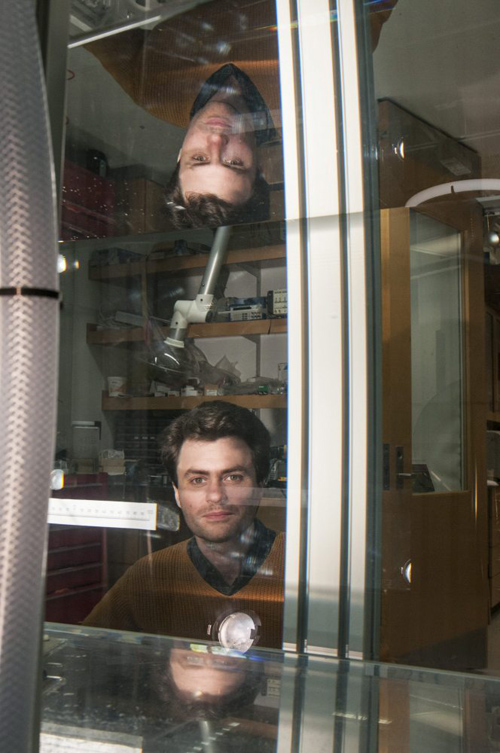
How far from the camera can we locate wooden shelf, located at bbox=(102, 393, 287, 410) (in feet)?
5.85

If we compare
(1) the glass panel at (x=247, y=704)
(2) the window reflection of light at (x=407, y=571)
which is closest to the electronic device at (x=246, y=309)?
(2) the window reflection of light at (x=407, y=571)

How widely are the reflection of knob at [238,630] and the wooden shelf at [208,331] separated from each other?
2.07 ft

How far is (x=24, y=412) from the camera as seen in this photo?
57cm

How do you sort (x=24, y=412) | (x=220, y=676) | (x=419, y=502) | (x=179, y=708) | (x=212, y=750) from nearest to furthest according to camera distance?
(x=24, y=412), (x=212, y=750), (x=179, y=708), (x=220, y=676), (x=419, y=502)

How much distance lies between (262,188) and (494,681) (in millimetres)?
1156

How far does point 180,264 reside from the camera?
6.46 ft

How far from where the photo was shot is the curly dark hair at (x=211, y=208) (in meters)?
1.86

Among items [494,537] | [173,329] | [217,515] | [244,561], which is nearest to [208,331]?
[173,329]

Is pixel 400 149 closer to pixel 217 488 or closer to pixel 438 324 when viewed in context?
pixel 438 324

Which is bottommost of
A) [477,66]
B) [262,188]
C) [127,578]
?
[127,578]

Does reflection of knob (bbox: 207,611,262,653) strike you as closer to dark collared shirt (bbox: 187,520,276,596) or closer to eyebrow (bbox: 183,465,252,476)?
dark collared shirt (bbox: 187,520,276,596)

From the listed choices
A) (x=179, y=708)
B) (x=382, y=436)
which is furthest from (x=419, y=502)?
(x=179, y=708)

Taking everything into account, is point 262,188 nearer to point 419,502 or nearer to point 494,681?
point 419,502

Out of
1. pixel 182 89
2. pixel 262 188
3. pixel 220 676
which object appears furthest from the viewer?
pixel 182 89
